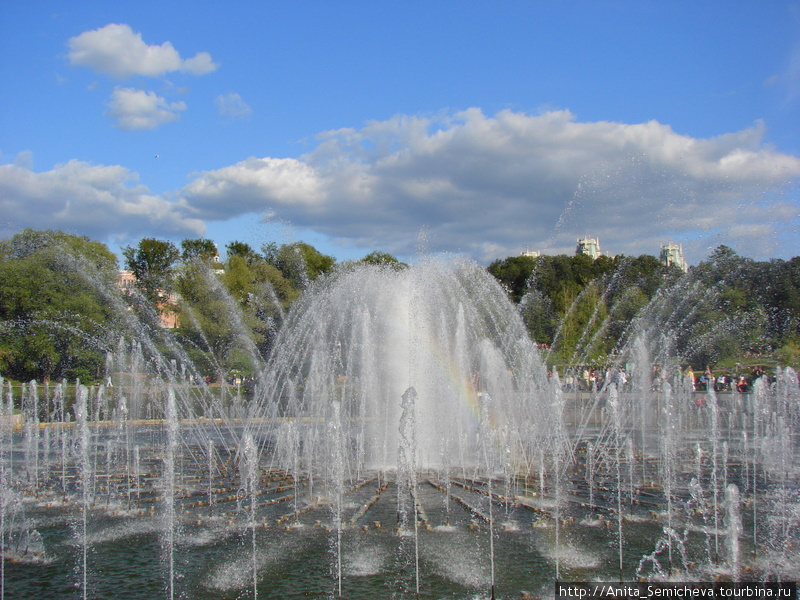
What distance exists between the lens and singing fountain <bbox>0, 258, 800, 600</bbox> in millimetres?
9438

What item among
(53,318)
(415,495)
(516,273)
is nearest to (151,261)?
(53,318)

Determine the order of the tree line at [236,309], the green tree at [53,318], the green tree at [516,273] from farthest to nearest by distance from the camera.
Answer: the green tree at [516,273], the tree line at [236,309], the green tree at [53,318]

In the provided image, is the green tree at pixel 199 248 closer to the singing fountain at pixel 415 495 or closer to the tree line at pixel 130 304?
the tree line at pixel 130 304

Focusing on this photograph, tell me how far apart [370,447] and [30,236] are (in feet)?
122

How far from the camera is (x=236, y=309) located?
1837 inches

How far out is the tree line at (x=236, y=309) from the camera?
121 ft

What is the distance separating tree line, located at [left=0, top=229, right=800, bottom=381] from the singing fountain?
1126 cm

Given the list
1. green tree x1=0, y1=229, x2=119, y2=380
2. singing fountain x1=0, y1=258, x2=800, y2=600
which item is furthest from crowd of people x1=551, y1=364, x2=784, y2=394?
green tree x1=0, y1=229, x2=119, y2=380

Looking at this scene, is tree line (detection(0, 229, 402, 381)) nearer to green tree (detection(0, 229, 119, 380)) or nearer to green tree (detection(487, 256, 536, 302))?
green tree (detection(0, 229, 119, 380))

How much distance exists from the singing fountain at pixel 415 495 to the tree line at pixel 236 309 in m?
11.3

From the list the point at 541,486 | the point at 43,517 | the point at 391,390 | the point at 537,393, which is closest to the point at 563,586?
the point at 541,486

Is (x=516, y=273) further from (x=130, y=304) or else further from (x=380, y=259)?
(x=130, y=304)

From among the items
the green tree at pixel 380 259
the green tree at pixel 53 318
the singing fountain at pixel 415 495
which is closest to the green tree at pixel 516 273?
the green tree at pixel 380 259

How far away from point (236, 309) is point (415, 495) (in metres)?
36.5
